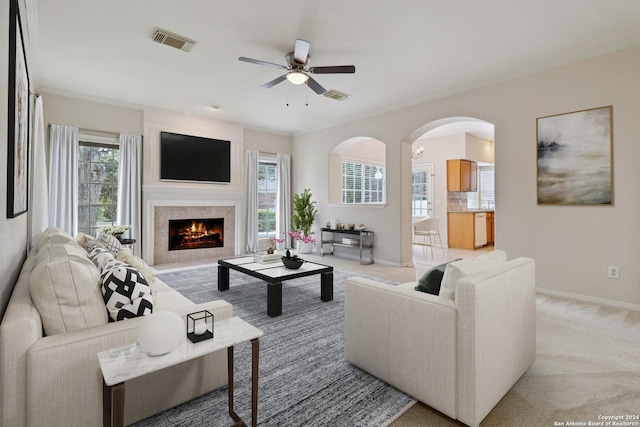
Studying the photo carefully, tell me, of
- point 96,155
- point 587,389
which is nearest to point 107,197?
point 96,155

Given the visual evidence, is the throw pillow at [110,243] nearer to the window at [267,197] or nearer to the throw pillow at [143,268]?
the throw pillow at [143,268]

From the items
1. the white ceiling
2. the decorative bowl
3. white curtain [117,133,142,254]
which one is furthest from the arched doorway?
white curtain [117,133,142,254]

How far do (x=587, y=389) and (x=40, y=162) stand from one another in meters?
4.99

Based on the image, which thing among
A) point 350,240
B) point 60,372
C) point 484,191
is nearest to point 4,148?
point 60,372

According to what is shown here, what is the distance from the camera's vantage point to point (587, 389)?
1847 millimetres

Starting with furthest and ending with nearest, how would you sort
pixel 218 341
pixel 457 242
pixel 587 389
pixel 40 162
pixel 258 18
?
pixel 457 242 < pixel 40 162 < pixel 258 18 < pixel 587 389 < pixel 218 341

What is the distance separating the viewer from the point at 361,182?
26.7 ft

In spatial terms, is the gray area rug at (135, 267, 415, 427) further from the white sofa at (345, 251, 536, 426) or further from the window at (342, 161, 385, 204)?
the window at (342, 161, 385, 204)

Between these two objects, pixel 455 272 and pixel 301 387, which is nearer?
pixel 455 272

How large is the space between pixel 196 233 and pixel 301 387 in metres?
4.96

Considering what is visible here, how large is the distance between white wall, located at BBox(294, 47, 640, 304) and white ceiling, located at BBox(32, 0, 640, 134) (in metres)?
0.21

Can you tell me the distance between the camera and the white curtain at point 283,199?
7219mm

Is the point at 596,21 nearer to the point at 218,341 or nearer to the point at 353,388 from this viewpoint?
the point at 353,388

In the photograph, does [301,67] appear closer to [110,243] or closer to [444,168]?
[110,243]
